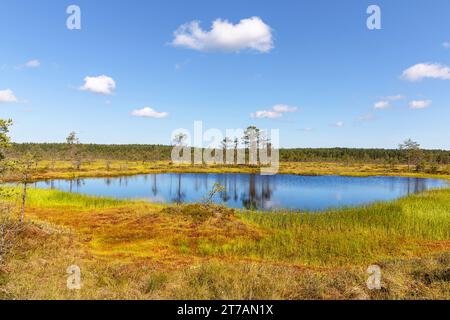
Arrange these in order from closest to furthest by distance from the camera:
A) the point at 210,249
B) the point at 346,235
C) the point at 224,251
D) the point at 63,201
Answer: the point at 224,251
the point at 210,249
the point at 346,235
the point at 63,201

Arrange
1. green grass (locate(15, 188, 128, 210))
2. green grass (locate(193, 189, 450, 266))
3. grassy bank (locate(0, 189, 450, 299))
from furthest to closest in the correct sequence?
1. green grass (locate(15, 188, 128, 210))
2. green grass (locate(193, 189, 450, 266))
3. grassy bank (locate(0, 189, 450, 299))

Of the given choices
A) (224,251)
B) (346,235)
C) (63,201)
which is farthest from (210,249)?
(63,201)

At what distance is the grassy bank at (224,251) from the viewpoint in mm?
8367

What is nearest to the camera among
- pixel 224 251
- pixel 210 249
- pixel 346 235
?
pixel 224 251

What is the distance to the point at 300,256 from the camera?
17.0 metres

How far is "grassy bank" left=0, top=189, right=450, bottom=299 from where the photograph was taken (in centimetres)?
837

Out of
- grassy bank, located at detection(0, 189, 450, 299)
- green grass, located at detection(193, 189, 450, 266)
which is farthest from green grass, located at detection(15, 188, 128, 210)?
green grass, located at detection(193, 189, 450, 266)

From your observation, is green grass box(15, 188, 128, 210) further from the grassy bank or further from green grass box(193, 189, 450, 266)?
green grass box(193, 189, 450, 266)

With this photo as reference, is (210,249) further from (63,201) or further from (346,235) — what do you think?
(63,201)

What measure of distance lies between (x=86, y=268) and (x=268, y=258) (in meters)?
9.57

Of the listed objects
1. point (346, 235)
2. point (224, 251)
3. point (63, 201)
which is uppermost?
point (63, 201)

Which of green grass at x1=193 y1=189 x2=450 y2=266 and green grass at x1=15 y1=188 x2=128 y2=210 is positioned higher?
green grass at x1=15 y1=188 x2=128 y2=210

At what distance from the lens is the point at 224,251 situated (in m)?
17.8
